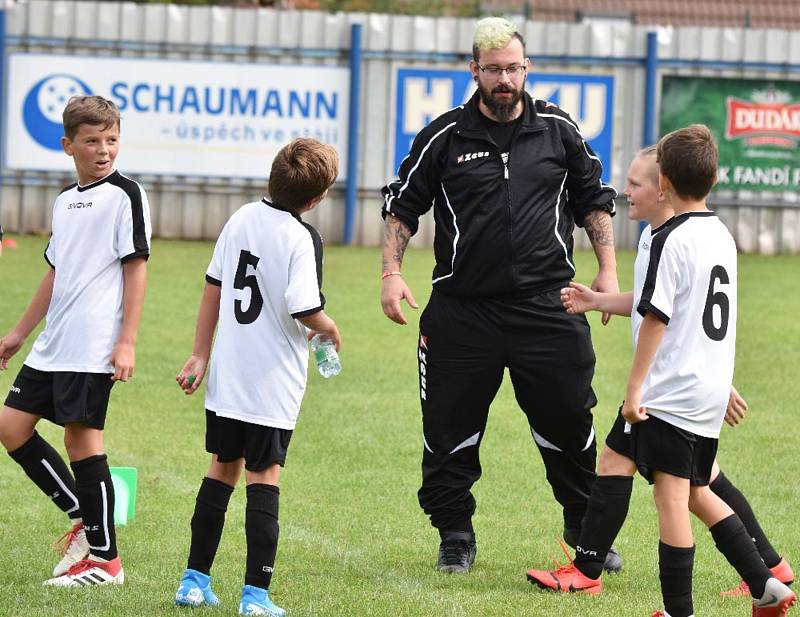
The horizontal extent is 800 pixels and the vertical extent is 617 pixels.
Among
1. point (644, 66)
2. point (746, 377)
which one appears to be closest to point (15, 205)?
point (644, 66)

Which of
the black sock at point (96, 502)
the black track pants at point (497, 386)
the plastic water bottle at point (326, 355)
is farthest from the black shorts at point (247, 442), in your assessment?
the black track pants at point (497, 386)

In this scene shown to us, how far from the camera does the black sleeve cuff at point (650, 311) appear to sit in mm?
4598

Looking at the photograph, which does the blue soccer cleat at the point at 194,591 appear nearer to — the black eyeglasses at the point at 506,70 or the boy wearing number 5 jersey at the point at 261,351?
the boy wearing number 5 jersey at the point at 261,351

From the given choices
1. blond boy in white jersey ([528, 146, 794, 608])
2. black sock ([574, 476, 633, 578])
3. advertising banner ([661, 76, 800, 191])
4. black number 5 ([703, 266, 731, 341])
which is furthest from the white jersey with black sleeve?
advertising banner ([661, 76, 800, 191])

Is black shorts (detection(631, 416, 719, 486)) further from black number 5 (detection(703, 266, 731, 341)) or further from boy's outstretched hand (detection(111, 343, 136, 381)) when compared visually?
boy's outstretched hand (detection(111, 343, 136, 381))

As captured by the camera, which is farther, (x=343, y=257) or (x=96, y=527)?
(x=343, y=257)

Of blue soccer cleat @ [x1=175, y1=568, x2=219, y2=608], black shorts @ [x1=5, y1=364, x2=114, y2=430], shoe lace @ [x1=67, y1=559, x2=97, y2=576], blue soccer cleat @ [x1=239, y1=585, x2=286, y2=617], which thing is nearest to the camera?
blue soccer cleat @ [x1=239, y1=585, x2=286, y2=617]

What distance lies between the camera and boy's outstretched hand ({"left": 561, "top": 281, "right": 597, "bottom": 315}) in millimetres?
5121

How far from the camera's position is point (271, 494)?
4.94 metres

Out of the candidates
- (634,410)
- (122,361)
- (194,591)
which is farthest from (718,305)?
(122,361)

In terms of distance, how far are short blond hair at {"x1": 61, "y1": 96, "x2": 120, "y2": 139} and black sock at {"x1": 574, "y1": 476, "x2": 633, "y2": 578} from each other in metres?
2.23

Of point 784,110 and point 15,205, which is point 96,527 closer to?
point 15,205

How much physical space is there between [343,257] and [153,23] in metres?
4.25

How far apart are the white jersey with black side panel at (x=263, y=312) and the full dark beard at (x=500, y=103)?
114 cm
